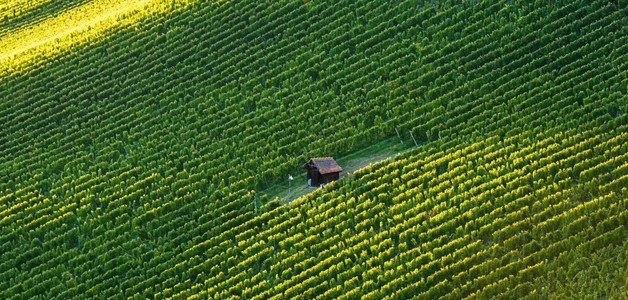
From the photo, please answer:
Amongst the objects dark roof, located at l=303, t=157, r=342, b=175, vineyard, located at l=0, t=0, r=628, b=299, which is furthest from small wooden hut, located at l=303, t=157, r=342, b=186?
vineyard, located at l=0, t=0, r=628, b=299

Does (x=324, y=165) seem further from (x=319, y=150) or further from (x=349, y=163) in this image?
(x=319, y=150)

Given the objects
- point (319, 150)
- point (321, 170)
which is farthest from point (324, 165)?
point (319, 150)

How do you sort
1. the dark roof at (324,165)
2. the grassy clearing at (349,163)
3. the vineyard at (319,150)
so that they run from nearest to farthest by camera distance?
the vineyard at (319,150) → the dark roof at (324,165) → the grassy clearing at (349,163)

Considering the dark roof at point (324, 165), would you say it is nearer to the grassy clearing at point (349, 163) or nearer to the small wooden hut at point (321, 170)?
the small wooden hut at point (321, 170)

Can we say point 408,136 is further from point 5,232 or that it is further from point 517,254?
point 5,232

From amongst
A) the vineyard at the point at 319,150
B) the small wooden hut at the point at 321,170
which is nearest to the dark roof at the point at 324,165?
the small wooden hut at the point at 321,170

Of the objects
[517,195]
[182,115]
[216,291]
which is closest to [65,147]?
[182,115]

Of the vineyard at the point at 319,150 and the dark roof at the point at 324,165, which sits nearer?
the vineyard at the point at 319,150

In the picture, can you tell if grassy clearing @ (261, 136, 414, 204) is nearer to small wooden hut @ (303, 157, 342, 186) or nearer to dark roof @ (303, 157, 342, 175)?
small wooden hut @ (303, 157, 342, 186)
